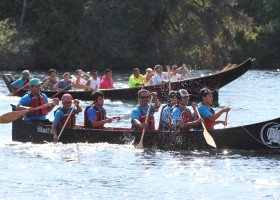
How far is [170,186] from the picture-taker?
14.4 meters

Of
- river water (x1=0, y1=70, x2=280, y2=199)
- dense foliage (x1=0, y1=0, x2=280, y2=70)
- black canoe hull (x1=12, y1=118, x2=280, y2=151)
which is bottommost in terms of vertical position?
river water (x1=0, y1=70, x2=280, y2=199)

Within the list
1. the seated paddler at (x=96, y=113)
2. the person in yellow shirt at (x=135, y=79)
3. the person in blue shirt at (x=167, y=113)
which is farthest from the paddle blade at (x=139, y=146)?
the person in yellow shirt at (x=135, y=79)

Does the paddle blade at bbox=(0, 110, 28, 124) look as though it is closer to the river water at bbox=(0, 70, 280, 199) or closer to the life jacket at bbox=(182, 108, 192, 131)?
the river water at bbox=(0, 70, 280, 199)

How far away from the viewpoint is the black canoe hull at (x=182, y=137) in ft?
53.8

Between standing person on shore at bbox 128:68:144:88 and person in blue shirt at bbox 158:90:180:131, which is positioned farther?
standing person on shore at bbox 128:68:144:88

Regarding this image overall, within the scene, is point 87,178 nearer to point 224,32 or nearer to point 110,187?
point 110,187

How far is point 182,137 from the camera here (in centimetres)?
1688

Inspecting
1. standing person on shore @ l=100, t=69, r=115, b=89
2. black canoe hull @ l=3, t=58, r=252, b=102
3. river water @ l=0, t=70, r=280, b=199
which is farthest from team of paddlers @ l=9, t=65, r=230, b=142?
standing person on shore @ l=100, t=69, r=115, b=89

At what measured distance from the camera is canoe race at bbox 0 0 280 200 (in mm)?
14898

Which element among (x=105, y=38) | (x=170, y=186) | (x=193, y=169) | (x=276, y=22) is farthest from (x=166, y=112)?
(x=276, y=22)

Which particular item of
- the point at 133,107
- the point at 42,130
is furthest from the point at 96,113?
the point at 133,107

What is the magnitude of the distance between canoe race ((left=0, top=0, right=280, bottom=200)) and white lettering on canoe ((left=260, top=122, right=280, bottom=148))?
0.02 metres

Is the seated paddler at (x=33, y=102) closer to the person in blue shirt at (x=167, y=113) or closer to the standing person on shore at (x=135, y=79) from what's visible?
the person in blue shirt at (x=167, y=113)

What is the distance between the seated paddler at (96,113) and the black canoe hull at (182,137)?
0.23 metres
